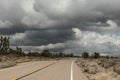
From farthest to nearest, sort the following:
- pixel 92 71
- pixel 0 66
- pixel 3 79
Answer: pixel 0 66
pixel 92 71
pixel 3 79

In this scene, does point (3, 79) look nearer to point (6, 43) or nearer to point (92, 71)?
point (92, 71)

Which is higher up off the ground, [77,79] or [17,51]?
[17,51]

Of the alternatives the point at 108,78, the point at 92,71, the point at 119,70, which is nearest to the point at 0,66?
the point at 92,71

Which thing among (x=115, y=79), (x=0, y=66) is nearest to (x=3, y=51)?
(x=0, y=66)

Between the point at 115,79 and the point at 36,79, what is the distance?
5.97 m

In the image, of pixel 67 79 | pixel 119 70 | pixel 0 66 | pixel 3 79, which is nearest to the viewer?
pixel 3 79

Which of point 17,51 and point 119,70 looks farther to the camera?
point 17,51

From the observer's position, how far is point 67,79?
21438 mm

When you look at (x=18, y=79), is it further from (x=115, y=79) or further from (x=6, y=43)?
(x=6, y=43)

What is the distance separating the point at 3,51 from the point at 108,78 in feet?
385

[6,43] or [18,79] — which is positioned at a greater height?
[6,43]

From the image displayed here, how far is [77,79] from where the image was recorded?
21797 millimetres

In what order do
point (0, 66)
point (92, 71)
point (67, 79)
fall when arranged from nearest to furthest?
1. point (67, 79)
2. point (92, 71)
3. point (0, 66)

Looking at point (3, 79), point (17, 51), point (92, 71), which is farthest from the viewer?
point (17, 51)
